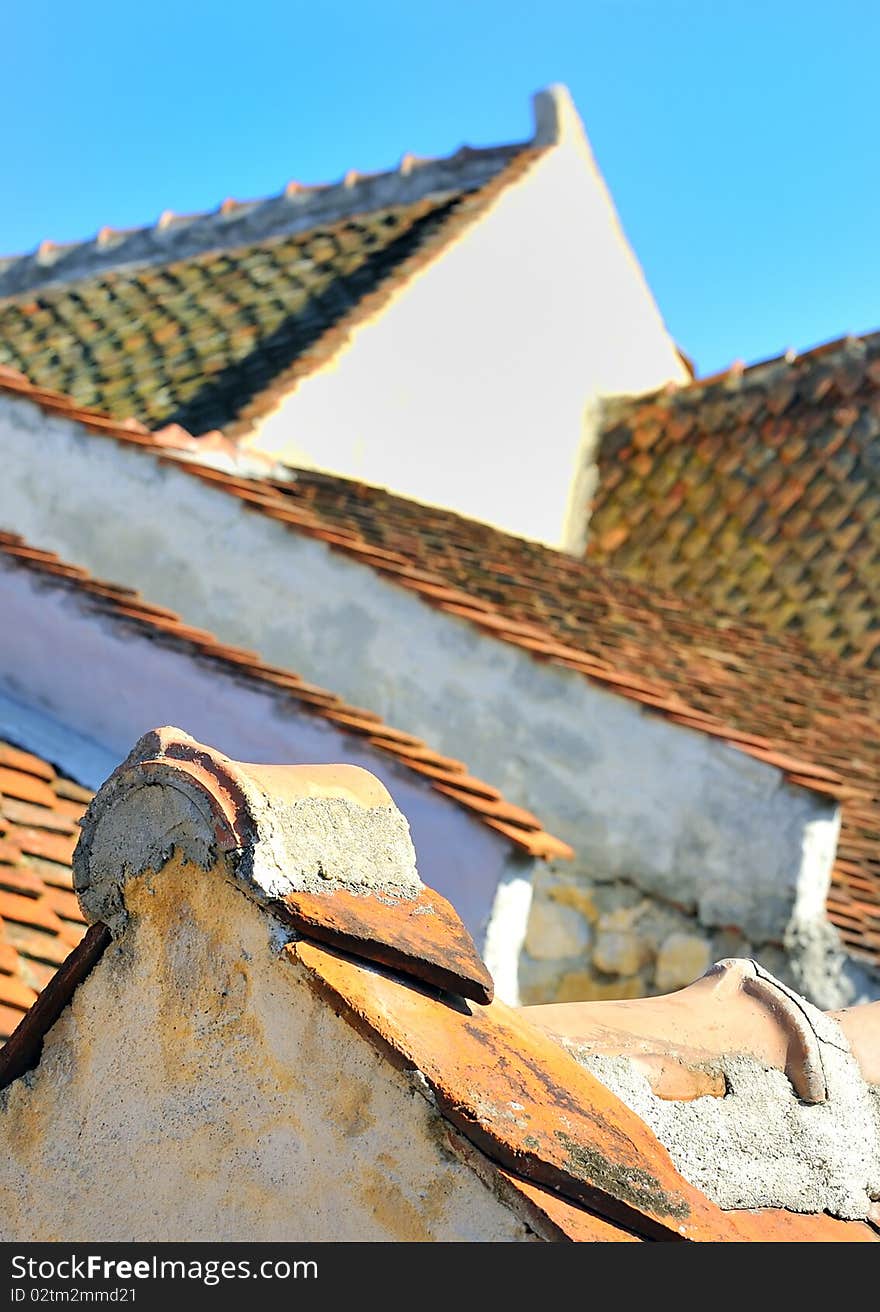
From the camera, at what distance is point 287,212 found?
1279 centimetres

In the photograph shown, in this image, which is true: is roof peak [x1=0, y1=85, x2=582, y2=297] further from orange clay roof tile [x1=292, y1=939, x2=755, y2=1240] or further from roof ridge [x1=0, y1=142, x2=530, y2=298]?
orange clay roof tile [x1=292, y1=939, x2=755, y2=1240]

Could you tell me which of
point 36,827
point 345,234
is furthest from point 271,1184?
point 345,234

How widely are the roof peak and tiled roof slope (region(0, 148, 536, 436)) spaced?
0.06 meters

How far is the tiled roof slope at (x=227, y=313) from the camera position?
31.3 feet

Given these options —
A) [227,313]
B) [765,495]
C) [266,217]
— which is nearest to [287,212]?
[266,217]

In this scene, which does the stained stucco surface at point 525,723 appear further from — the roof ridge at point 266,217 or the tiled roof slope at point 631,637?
the roof ridge at point 266,217

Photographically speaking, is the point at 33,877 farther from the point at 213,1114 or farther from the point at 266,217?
the point at 266,217

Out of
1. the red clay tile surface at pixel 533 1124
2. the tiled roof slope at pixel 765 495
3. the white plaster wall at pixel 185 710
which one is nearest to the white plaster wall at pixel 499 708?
the white plaster wall at pixel 185 710

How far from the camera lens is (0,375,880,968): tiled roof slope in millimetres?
5957

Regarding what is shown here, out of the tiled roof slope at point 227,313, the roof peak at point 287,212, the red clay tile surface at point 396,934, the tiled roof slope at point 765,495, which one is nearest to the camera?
the red clay tile surface at point 396,934

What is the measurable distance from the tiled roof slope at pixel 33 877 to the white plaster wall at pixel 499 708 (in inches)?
62.4

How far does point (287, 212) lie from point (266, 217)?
18 centimetres

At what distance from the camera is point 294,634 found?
20.6 feet
